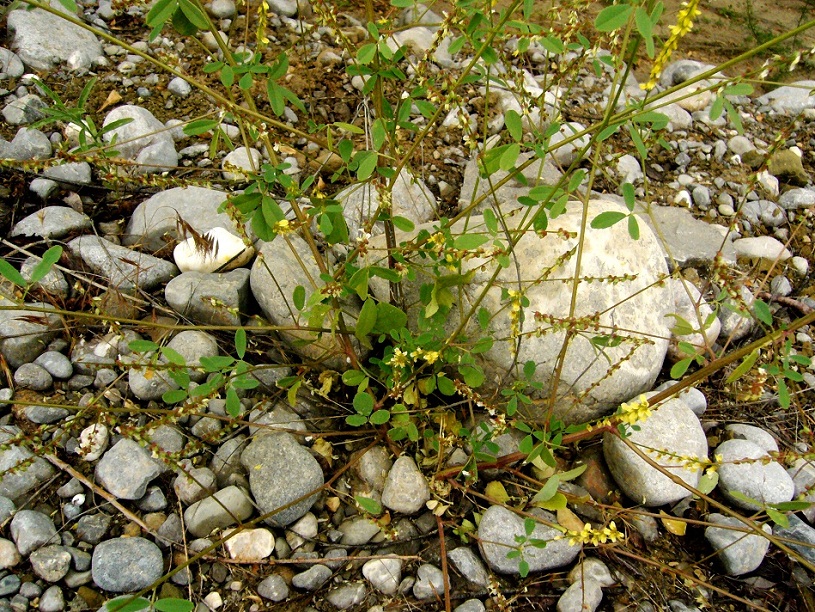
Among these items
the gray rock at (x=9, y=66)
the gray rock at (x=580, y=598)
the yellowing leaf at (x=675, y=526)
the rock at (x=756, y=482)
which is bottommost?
the gray rock at (x=580, y=598)

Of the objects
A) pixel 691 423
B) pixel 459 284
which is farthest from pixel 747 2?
pixel 459 284

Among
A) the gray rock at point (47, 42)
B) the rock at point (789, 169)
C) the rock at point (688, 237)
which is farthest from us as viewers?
the rock at point (789, 169)

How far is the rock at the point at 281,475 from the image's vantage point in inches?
88.4

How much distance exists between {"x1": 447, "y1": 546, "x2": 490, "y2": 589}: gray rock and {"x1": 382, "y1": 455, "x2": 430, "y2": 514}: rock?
199 millimetres

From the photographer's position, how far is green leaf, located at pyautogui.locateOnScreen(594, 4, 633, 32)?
58.1 inches

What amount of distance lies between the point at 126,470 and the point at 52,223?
3.79ft

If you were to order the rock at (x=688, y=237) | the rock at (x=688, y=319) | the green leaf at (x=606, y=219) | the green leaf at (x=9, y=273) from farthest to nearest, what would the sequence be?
the rock at (x=688, y=237) → the rock at (x=688, y=319) → the green leaf at (x=606, y=219) → the green leaf at (x=9, y=273)

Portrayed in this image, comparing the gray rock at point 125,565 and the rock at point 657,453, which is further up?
the rock at point 657,453

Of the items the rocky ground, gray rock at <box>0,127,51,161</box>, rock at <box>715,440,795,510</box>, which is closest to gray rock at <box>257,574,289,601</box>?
Result: the rocky ground

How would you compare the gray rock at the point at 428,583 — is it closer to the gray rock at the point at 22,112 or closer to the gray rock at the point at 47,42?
the gray rock at the point at 22,112

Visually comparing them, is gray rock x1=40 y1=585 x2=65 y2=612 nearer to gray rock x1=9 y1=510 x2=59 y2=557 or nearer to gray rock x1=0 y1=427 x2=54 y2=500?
gray rock x1=9 y1=510 x2=59 y2=557

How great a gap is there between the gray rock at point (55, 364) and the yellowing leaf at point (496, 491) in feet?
5.14

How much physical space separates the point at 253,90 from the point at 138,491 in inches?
85.5

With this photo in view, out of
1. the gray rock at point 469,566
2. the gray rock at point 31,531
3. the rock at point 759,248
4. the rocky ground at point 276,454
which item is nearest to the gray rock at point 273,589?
the rocky ground at point 276,454
